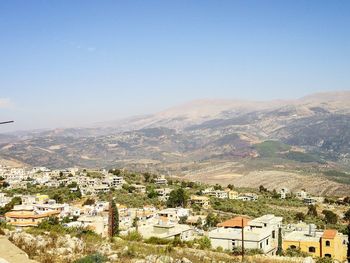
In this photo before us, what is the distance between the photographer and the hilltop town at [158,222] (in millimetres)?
16172

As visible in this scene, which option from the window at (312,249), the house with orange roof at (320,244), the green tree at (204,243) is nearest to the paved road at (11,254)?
the green tree at (204,243)

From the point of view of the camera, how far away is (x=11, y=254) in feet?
36.2

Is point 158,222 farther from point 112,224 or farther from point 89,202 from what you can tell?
point 89,202

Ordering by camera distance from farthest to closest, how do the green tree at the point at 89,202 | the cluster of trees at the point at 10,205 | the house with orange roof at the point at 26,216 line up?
the green tree at the point at 89,202 → the cluster of trees at the point at 10,205 → the house with orange roof at the point at 26,216

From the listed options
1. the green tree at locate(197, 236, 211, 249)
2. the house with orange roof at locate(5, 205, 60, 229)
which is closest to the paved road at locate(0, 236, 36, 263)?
the green tree at locate(197, 236, 211, 249)

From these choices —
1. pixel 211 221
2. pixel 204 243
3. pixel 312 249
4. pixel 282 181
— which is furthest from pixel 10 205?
pixel 282 181

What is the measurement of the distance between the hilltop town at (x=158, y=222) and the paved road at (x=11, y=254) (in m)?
0.51

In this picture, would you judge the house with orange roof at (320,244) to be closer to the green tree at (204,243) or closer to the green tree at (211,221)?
the green tree at (204,243)

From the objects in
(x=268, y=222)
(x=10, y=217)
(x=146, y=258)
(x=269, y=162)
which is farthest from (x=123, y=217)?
(x=269, y=162)

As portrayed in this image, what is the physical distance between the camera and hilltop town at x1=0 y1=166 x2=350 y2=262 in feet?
53.1

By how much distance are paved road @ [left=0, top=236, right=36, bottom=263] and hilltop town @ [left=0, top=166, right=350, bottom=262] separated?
1.68ft

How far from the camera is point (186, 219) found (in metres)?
50.1

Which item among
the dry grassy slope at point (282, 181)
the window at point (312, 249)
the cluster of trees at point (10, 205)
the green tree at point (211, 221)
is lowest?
the dry grassy slope at point (282, 181)

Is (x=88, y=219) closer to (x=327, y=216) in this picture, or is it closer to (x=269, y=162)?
(x=327, y=216)
